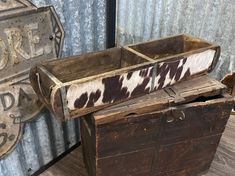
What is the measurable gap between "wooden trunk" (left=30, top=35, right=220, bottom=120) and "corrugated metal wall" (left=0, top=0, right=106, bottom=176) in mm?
269

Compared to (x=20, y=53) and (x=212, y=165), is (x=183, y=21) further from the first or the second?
(x=20, y=53)

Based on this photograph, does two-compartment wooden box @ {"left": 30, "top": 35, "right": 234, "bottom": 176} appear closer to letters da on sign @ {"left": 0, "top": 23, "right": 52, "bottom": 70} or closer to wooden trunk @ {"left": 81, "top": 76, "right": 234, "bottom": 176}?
wooden trunk @ {"left": 81, "top": 76, "right": 234, "bottom": 176}

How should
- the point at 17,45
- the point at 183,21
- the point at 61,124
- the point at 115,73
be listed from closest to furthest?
the point at 115,73
the point at 17,45
the point at 61,124
the point at 183,21

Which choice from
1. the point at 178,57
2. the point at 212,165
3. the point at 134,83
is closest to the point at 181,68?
the point at 178,57

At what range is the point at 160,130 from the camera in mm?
1299

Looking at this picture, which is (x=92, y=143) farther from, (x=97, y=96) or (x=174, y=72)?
(x=174, y=72)

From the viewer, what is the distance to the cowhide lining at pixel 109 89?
1.08 metres

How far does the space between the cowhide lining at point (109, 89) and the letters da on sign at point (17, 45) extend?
398mm

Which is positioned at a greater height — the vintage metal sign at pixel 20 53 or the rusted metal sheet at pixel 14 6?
the rusted metal sheet at pixel 14 6

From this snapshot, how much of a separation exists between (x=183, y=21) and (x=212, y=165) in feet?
3.18

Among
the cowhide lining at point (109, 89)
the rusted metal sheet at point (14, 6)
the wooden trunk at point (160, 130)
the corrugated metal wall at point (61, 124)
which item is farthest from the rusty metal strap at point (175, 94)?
the rusted metal sheet at point (14, 6)

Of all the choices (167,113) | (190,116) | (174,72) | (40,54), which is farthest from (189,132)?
(40,54)

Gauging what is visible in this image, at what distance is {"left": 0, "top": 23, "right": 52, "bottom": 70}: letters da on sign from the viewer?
121 cm

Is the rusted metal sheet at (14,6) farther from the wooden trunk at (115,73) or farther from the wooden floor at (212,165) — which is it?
the wooden floor at (212,165)
